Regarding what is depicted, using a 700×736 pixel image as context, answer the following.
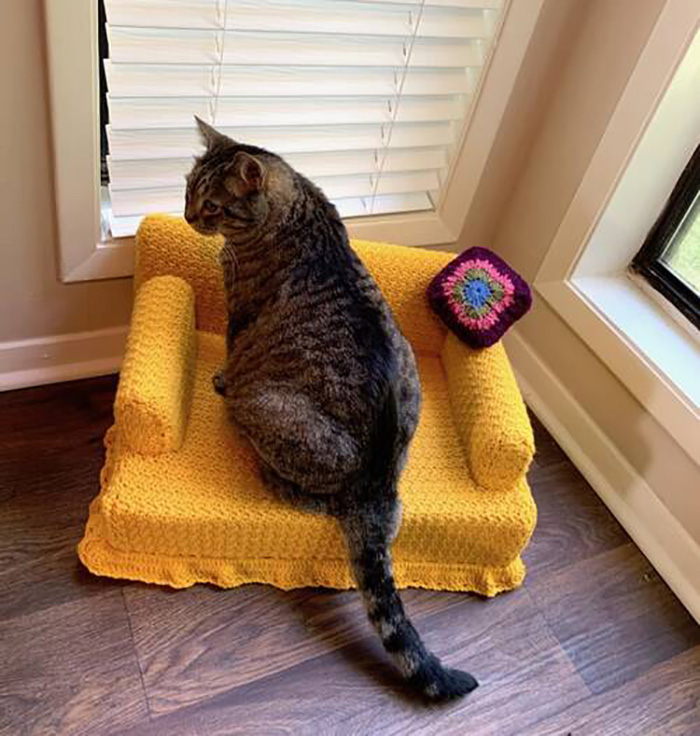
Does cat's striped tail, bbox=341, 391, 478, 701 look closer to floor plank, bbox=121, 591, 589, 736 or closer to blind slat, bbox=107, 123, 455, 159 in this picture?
floor plank, bbox=121, 591, 589, 736

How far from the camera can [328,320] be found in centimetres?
126

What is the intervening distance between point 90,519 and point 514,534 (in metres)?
0.80

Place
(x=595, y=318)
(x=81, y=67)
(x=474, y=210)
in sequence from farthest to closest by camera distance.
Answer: (x=474, y=210), (x=595, y=318), (x=81, y=67)

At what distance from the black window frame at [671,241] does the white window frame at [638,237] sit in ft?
0.06

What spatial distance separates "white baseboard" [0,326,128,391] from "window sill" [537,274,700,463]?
1.05m

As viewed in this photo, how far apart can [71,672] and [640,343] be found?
Answer: 1289 mm

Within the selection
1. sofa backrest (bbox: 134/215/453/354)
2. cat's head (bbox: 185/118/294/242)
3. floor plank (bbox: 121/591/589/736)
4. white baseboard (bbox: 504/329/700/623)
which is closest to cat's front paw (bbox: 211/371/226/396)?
sofa backrest (bbox: 134/215/453/354)

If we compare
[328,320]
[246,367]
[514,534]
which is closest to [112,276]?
[246,367]

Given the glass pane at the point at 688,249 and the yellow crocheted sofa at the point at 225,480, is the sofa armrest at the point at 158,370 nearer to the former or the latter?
the yellow crocheted sofa at the point at 225,480

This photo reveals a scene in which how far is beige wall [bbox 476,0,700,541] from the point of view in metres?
1.51

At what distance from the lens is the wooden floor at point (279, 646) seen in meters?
Answer: 1.22

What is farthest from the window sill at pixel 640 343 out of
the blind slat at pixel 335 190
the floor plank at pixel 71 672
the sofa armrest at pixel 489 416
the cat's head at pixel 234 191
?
the floor plank at pixel 71 672

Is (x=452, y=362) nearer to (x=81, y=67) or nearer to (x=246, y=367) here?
(x=246, y=367)

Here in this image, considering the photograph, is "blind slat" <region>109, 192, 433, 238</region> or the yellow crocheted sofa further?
"blind slat" <region>109, 192, 433, 238</region>
